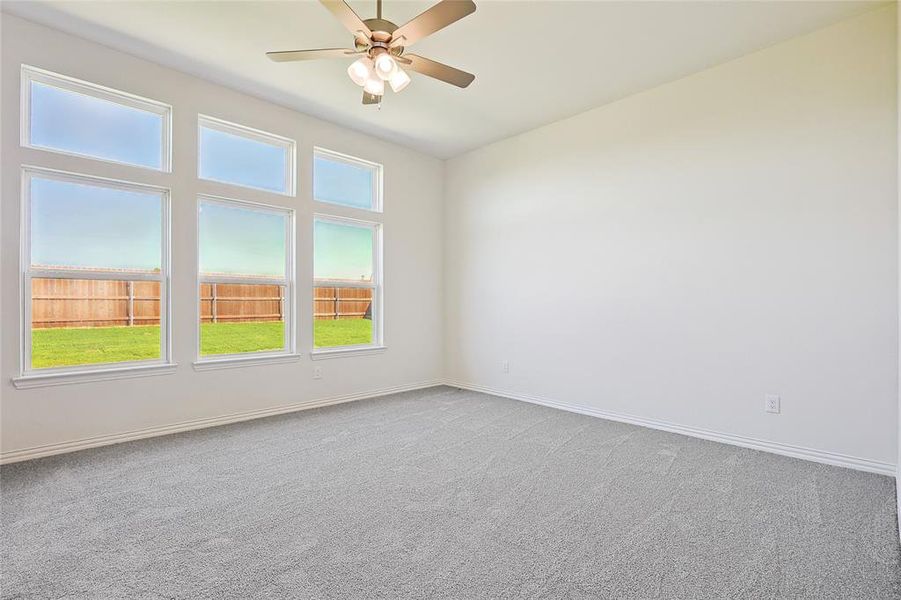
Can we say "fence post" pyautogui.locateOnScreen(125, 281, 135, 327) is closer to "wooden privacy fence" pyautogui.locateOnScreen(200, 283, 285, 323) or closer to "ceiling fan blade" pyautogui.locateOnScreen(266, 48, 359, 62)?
"wooden privacy fence" pyautogui.locateOnScreen(200, 283, 285, 323)

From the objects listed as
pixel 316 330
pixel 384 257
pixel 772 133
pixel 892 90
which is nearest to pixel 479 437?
pixel 316 330

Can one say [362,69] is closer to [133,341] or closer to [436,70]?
[436,70]

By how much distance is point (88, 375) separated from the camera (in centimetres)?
311

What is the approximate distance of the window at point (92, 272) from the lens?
2996 millimetres

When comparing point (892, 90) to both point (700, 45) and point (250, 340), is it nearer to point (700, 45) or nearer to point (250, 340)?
point (700, 45)

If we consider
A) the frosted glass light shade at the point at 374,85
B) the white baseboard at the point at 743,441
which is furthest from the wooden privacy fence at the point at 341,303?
the frosted glass light shade at the point at 374,85

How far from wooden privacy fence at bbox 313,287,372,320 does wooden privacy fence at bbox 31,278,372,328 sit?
0.04ft

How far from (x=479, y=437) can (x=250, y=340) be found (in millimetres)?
2318

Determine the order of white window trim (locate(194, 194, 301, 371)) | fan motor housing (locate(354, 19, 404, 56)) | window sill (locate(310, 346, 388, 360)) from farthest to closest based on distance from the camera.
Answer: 1. window sill (locate(310, 346, 388, 360))
2. white window trim (locate(194, 194, 301, 371))
3. fan motor housing (locate(354, 19, 404, 56))

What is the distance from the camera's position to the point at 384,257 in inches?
197

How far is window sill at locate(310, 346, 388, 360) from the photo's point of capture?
14.5ft

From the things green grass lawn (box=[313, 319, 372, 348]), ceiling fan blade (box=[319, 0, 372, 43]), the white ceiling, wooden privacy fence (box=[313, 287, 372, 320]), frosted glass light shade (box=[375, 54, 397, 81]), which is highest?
the white ceiling

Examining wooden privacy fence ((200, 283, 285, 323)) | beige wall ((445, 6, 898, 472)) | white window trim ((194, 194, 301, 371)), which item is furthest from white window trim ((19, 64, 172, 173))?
beige wall ((445, 6, 898, 472))

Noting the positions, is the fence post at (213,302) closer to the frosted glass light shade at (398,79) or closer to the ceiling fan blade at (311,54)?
the ceiling fan blade at (311,54)
